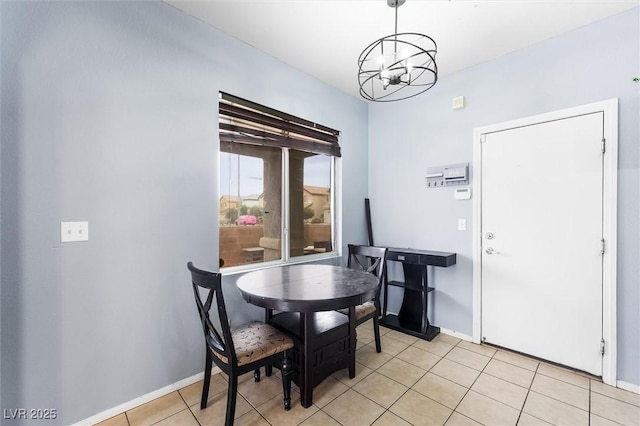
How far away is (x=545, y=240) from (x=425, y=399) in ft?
5.76

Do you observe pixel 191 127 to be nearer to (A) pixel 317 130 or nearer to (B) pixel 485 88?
(A) pixel 317 130

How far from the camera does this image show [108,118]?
180 centimetres

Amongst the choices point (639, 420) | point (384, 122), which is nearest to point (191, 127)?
point (384, 122)

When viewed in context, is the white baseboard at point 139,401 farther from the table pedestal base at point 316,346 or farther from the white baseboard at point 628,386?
the white baseboard at point 628,386

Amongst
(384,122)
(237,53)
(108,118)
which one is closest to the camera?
(108,118)

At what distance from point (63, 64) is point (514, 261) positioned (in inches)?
151

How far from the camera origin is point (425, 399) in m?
1.94

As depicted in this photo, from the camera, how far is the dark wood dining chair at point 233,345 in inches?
61.1

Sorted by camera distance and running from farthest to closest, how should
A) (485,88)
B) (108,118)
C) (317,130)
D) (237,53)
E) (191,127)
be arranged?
(317,130) → (485,88) → (237,53) → (191,127) → (108,118)

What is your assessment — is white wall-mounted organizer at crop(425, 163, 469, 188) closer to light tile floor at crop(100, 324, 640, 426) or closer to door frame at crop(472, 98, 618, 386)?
door frame at crop(472, 98, 618, 386)

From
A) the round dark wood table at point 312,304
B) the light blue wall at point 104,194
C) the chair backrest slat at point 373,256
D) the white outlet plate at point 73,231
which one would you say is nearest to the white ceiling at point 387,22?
the light blue wall at point 104,194

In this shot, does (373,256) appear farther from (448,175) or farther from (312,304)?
(312,304)

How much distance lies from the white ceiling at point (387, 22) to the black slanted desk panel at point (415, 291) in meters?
2.04

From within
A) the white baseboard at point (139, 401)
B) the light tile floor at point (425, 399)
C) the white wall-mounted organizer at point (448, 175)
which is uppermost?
the white wall-mounted organizer at point (448, 175)
